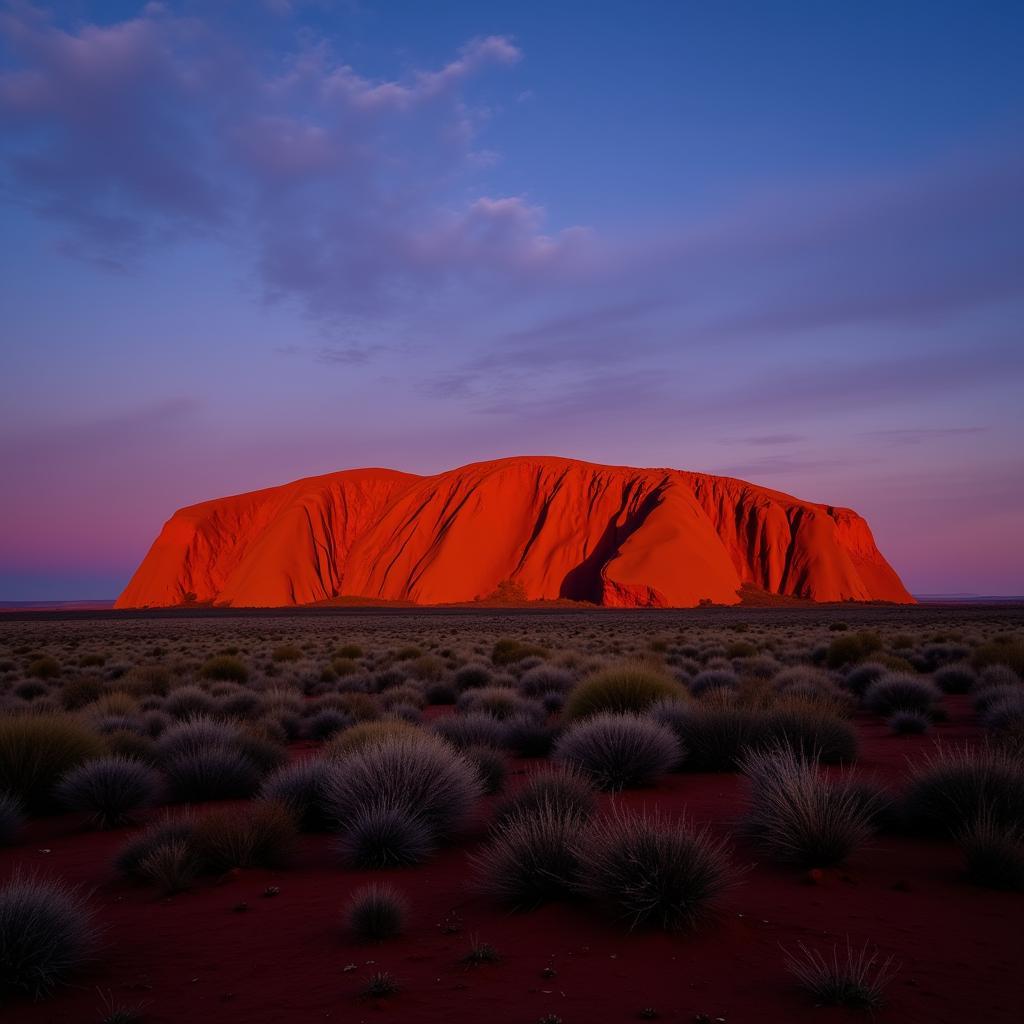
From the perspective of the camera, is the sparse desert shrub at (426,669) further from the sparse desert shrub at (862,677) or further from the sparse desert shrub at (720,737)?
the sparse desert shrub at (720,737)

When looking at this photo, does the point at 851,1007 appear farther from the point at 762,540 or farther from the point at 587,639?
the point at 762,540

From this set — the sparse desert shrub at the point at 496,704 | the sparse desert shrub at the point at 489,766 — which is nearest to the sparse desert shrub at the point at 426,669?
the sparse desert shrub at the point at 496,704

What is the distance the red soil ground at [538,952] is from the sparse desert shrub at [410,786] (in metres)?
0.64

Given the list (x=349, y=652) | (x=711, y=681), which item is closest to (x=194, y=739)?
(x=711, y=681)

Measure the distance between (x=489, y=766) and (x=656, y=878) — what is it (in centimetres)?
413

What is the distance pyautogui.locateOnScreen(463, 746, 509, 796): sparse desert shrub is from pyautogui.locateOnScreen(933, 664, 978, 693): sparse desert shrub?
39.2 feet

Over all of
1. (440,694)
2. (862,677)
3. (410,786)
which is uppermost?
(410,786)

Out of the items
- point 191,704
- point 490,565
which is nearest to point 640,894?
point 191,704

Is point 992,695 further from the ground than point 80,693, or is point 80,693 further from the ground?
point 992,695

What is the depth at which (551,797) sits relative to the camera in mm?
6438

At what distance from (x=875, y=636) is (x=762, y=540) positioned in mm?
74466

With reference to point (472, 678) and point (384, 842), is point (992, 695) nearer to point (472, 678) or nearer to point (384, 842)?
point (472, 678)

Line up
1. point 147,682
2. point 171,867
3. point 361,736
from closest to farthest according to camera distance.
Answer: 1. point 171,867
2. point 361,736
3. point 147,682

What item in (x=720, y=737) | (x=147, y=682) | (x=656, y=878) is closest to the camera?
(x=656, y=878)
